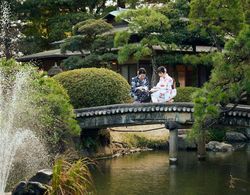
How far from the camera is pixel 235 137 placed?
26734 mm

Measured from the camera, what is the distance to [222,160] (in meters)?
20.6

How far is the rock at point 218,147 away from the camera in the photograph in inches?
930

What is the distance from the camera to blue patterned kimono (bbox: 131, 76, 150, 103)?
1972 cm

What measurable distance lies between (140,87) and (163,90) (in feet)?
2.73

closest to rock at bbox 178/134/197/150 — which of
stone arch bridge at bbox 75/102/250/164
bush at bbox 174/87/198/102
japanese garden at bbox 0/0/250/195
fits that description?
japanese garden at bbox 0/0/250/195

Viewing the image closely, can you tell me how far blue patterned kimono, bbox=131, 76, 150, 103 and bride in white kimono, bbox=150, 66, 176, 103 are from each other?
35 cm

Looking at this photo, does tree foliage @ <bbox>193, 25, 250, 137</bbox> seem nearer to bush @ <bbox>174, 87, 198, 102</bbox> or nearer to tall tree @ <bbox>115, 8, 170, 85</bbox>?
bush @ <bbox>174, 87, 198, 102</bbox>

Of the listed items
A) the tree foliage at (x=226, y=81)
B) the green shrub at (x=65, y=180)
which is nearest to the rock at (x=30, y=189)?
the green shrub at (x=65, y=180)

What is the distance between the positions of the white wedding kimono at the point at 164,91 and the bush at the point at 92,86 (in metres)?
1.62

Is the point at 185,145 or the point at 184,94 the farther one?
the point at 185,145

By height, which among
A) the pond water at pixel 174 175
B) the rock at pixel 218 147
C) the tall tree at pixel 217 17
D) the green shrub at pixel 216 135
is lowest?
the pond water at pixel 174 175

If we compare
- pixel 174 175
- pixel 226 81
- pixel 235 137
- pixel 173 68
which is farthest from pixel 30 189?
pixel 173 68

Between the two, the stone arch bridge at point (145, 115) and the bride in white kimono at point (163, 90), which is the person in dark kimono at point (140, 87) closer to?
the bride in white kimono at point (163, 90)

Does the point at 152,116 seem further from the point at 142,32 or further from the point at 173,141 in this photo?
the point at 142,32
